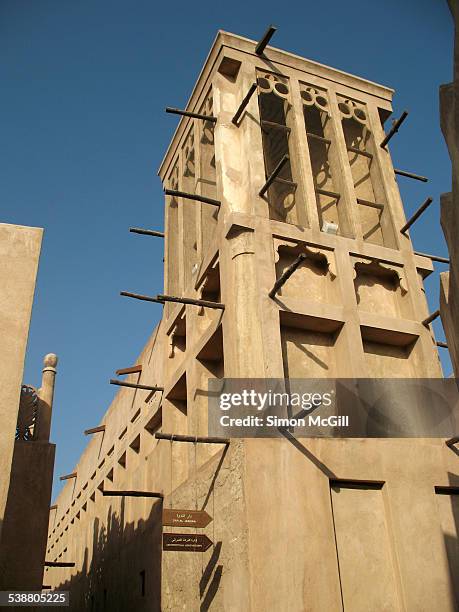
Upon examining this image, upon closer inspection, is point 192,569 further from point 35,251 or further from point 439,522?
point 35,251

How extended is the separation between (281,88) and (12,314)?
7566mm

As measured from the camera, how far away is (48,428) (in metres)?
12.4

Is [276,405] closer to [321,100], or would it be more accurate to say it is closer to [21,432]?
[21,432]

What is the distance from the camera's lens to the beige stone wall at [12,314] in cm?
786

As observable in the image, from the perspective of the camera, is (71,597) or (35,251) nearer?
(35,251)

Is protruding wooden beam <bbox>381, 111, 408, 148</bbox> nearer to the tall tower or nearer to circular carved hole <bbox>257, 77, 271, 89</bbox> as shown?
the tall tower

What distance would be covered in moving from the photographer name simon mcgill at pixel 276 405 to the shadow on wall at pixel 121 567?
476 centimetres

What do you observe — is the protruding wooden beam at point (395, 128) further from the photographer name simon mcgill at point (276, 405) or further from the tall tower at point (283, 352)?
the photographer name simon mcgill at point (276, 405)

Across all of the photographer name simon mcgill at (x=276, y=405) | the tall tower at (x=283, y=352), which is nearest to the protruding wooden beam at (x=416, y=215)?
the tall tower at (x=283, y=352)

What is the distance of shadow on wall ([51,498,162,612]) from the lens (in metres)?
13.1

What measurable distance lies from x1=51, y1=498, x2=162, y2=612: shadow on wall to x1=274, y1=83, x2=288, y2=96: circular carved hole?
8.68 metres

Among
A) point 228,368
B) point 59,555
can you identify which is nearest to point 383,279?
point 228,368

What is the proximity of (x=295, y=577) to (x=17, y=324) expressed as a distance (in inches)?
187

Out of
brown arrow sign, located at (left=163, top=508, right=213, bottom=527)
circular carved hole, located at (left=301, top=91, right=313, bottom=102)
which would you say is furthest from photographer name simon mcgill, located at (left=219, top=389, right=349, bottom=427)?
circular carved hole, located at (left=301, top=91, right=313, bottom=102)
